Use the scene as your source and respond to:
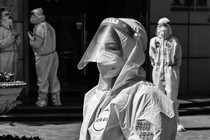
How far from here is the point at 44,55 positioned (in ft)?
41.1

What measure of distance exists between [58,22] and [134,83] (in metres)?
11.8

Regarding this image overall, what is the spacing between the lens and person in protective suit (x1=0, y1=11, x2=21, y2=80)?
12.2m

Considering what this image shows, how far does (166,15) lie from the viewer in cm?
1524

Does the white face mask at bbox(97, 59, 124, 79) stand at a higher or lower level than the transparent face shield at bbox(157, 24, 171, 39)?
lower

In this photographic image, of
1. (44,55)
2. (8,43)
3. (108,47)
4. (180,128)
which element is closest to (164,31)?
(180,128)

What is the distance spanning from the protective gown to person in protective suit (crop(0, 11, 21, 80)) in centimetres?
366

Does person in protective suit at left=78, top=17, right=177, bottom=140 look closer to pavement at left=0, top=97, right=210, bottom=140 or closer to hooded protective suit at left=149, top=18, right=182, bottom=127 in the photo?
pavement at left=0, top=97, right=210, bottom=140

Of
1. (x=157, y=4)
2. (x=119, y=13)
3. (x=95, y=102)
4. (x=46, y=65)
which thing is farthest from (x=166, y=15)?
(x=95, y=102)

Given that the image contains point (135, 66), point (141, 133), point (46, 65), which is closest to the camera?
point (141, 133)

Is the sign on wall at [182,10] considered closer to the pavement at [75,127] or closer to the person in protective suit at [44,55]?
the pavement at [75,127]

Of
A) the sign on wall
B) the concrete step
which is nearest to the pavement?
the concrete step

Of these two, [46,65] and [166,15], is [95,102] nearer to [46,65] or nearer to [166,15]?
[46,65]

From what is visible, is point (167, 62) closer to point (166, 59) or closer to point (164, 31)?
point (166, 59)

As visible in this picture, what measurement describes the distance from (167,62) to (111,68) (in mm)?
7298
